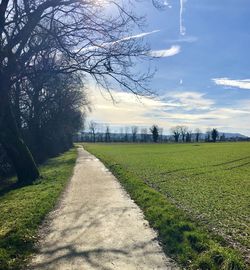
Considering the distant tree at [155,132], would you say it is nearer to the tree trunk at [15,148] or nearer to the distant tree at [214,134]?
the distant tree at [214,134]

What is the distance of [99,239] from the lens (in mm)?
7938

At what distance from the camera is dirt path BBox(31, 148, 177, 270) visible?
Result: 648 centimetres

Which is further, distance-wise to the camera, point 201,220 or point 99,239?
point 201,220

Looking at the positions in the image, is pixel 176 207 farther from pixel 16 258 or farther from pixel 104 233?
pixel 16 258

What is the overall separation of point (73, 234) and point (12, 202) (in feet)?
17.4

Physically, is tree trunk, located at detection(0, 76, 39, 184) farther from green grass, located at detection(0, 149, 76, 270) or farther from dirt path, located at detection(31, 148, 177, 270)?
dirt path, located at detection(31, 148, 177, 270)

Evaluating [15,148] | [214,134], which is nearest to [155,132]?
[214,134]

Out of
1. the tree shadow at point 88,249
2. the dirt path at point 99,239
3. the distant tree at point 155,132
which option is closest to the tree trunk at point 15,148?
the dirt path at point 99,239

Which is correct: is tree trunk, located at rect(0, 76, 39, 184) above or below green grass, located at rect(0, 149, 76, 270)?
above

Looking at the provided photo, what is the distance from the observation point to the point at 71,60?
1596 centimetres

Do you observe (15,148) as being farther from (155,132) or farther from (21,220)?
(155,132)

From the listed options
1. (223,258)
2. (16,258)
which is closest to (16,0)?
(16,258)

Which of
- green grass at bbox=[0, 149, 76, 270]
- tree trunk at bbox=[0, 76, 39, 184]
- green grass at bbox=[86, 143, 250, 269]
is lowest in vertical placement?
green grass at bbox=[0, 149, 76, 270]

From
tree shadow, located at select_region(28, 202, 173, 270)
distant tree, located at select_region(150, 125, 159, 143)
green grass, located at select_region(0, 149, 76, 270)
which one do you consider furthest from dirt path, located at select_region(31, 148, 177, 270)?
distant tree, located at select_region(150, 125, 159, 143)
